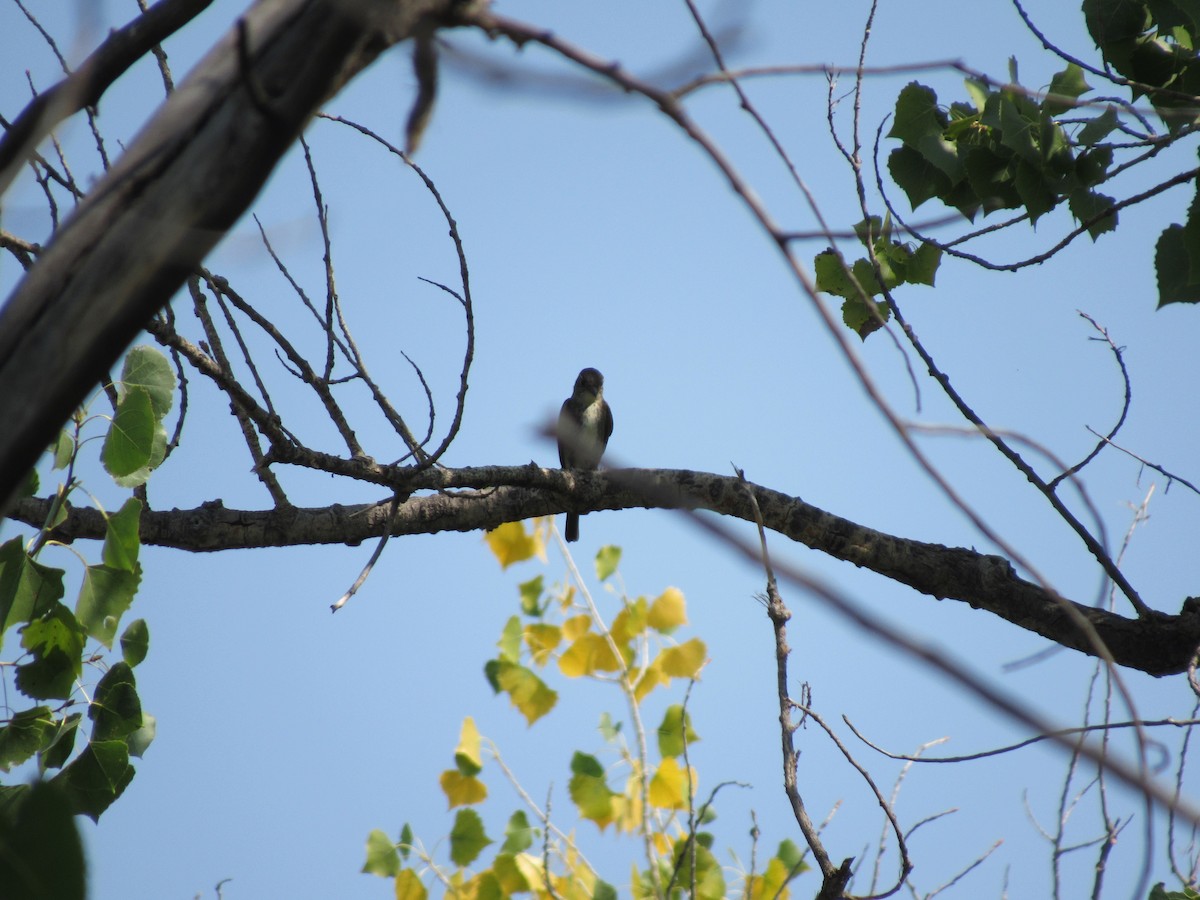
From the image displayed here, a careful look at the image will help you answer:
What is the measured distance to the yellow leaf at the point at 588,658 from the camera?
511cm

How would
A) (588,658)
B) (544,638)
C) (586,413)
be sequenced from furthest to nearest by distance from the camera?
(586,413) < (544,638) < (588,658)

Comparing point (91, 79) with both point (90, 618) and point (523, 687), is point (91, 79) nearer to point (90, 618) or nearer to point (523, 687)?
point (90, 618)

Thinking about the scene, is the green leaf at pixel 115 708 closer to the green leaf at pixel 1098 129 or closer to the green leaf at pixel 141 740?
the green leaf at pixel 141 740

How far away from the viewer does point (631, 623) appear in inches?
203

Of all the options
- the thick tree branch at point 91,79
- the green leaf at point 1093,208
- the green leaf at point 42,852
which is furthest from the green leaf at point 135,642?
the green leaf at point 1093,208

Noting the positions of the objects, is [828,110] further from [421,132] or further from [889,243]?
[421,132]

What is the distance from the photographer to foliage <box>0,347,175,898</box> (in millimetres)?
2006

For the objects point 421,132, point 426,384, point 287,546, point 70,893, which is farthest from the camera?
point 287,546

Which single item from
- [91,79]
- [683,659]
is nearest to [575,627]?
[683,659]

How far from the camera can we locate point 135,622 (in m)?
2.34

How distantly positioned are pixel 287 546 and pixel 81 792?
1092mm

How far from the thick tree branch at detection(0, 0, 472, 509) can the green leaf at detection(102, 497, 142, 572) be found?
127 cm

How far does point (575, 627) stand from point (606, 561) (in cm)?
38

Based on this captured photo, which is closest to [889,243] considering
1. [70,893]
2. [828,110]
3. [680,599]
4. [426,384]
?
[828,110]
